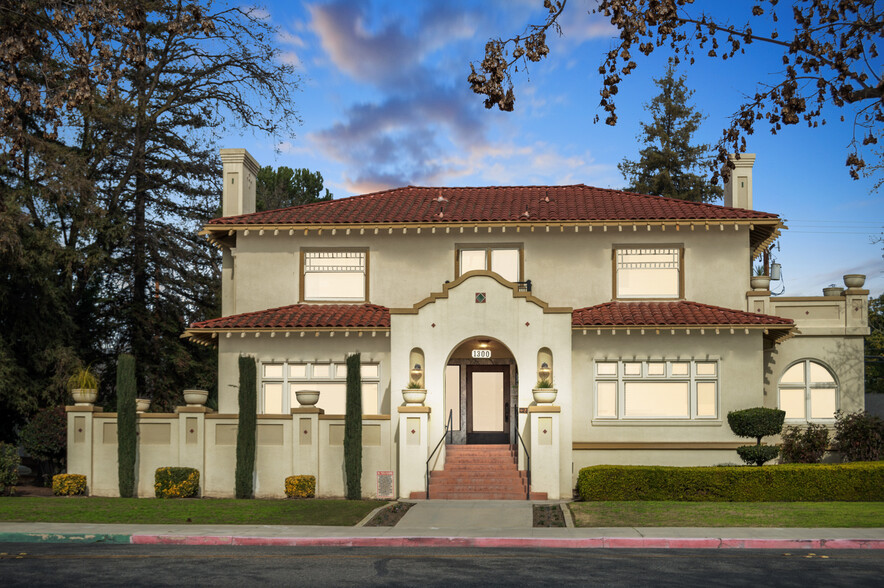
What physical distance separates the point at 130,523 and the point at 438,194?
699 inches

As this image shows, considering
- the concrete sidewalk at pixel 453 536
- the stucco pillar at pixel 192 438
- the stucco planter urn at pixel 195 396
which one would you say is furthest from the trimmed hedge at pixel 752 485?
the stucco planter urn at pixel 195 396

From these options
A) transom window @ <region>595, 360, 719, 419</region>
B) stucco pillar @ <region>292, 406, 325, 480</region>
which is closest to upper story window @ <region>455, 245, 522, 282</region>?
transom window @ <region>595, 360, 719, 419</region>

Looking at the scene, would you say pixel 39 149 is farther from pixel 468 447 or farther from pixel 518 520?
pixel 518 520

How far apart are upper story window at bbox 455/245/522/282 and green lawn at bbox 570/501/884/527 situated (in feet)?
31.7

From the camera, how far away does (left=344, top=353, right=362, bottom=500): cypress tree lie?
24.9 metres

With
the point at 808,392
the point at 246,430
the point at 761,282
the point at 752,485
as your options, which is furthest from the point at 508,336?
the point at 808,392

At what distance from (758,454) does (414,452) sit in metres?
9.34

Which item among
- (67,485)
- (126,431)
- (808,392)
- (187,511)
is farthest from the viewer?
(808,392)

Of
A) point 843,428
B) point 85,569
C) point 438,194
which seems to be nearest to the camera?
point 85,569

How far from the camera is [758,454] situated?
2530cm

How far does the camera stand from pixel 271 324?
28.0 metres

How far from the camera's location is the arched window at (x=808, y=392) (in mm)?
29328

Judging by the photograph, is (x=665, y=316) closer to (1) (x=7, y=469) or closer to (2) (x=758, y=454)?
(2) (x=758, y=454)

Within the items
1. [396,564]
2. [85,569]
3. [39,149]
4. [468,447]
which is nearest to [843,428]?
[468,447]
